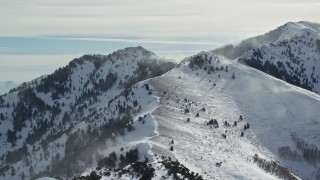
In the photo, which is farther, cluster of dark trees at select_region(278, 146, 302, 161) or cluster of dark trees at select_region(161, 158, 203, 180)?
cluster of dark trees at select_region(278, 146, 302, 161)

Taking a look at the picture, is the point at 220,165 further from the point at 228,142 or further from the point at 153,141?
the point at 228,142

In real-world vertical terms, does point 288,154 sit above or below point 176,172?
below

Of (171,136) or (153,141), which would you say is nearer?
(153,141)

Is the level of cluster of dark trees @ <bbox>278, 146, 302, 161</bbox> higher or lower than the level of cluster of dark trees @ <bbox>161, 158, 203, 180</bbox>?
lower

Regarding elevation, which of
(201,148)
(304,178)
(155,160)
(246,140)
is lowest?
(304,178)

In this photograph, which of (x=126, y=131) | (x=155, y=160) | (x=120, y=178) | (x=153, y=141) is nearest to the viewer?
(x=120, y=178)

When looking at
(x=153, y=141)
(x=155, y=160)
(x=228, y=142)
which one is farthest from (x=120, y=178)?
(x=228, y=142)

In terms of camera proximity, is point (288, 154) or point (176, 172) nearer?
point (176, 172)

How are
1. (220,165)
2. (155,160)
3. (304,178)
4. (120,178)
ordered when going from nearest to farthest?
(120,178), (155,160), (220,165), (304,178)

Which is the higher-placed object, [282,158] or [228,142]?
[228,142]

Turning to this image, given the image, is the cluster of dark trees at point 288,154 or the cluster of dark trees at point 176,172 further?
the cluster of dark trees at point 288,154

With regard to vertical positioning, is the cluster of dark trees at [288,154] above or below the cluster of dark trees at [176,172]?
below
